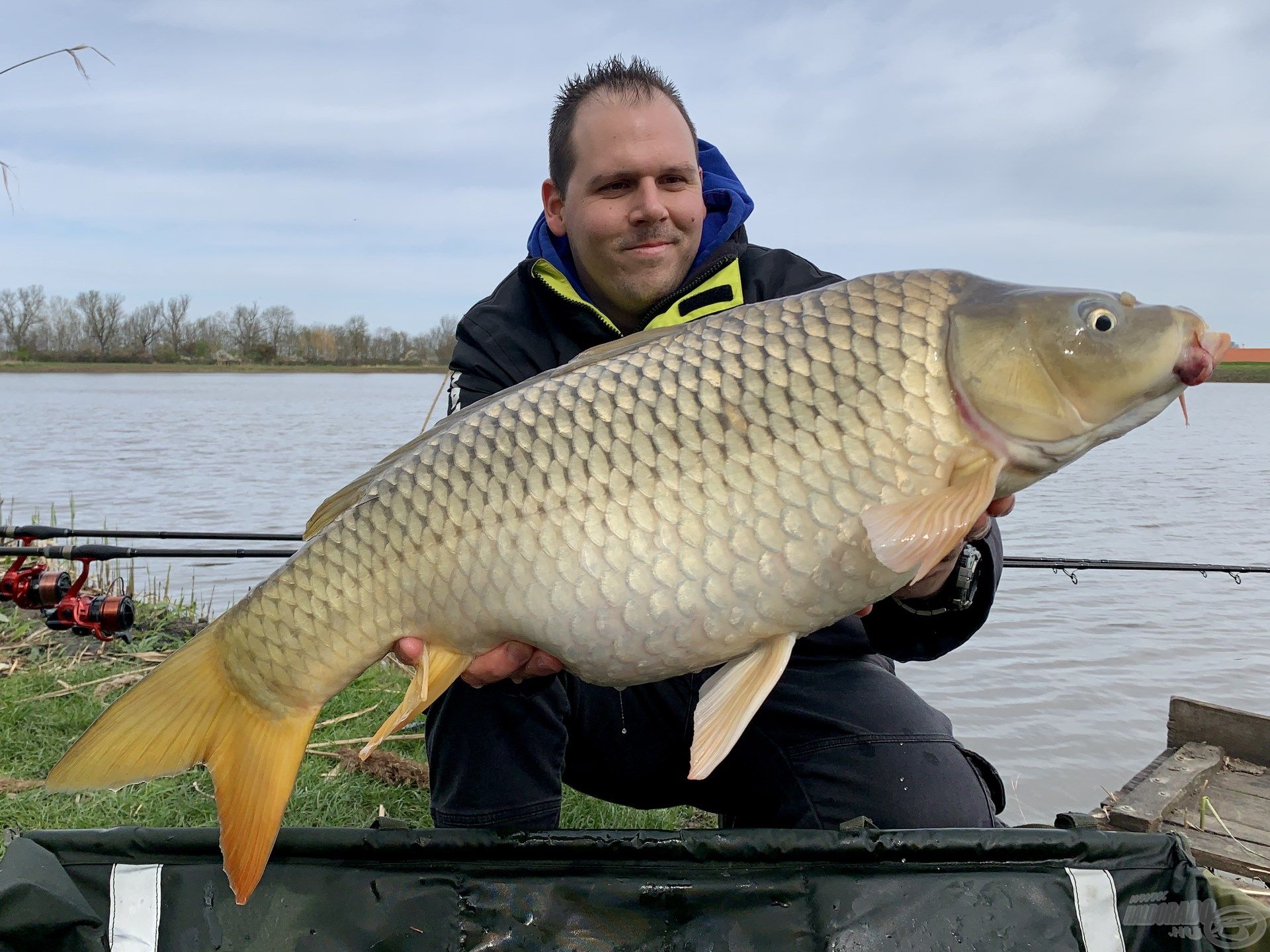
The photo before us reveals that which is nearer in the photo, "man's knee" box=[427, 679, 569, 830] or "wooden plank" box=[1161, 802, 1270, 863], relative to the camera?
"man's knee" box=[427, 679, 569, 830]

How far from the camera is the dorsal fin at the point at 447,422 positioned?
121cm

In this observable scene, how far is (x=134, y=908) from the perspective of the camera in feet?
3.84

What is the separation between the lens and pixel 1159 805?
2135 millimetres

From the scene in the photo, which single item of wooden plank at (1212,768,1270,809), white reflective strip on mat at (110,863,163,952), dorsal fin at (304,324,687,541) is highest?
dorsal fin at (304,324,687,541)

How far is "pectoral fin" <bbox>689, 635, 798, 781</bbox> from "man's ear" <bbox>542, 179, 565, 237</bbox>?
1102 millimetres

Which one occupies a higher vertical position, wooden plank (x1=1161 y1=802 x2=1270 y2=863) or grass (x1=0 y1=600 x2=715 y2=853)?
grass (x1=0 y1=600 x2=715 y2=853)

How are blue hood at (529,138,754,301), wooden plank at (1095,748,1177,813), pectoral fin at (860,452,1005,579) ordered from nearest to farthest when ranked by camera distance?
pectoral fin at (860,452,1005,579) → blue hood at (529,138,754,301) → wooden plank at (1095,748,1177,813)

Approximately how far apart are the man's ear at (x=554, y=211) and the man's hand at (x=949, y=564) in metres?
0.99

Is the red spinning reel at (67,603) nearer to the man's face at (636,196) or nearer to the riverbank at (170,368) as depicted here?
the man's face at (636,196)

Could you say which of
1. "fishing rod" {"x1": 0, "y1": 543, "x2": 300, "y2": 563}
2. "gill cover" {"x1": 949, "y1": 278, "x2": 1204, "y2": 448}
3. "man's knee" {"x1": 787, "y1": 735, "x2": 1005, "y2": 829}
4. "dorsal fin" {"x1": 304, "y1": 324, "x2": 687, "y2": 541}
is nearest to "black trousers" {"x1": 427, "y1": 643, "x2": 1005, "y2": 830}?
"man's knee" {"x1": 787, "y1": 735, "x2": 1005, "y2": 829}

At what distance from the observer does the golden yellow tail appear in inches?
44.1

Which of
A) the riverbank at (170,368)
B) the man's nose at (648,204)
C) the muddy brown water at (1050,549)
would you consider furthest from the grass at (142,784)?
the riverbank at (170,368)

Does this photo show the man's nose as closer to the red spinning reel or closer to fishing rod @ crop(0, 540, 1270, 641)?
fishing rod @ crop(0, 540, 1270, 641)
